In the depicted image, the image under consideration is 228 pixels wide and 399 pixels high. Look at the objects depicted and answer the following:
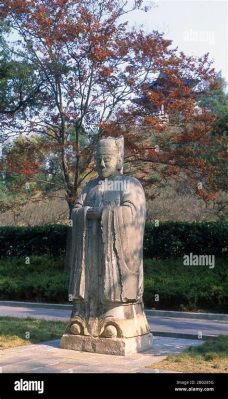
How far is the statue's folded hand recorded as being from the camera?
836cm

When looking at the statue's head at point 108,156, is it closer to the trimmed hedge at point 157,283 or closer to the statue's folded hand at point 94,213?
the statue's folded hand at point 94,213

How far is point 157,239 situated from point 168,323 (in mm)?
6767

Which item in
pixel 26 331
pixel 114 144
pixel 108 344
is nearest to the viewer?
pixel 108 344

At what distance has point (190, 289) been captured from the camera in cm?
1521

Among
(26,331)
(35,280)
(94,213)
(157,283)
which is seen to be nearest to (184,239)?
(157,283)

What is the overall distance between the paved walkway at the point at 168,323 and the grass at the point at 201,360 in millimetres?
1295

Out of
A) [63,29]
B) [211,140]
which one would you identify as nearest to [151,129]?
[211,140]

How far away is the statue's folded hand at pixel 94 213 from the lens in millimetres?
8359

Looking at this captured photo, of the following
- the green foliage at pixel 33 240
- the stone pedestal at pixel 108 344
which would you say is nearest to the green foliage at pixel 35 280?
the green foliage at pixel 33 240

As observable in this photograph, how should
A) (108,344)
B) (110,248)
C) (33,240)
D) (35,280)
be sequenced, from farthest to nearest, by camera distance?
(33,240) < (35,280) < (110,248) < (108,344)

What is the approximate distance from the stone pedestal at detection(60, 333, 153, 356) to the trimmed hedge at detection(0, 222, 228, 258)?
10.2 m

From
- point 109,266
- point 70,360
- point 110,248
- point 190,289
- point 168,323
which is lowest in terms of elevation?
point 70,360

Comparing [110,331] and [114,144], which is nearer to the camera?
[110,331]

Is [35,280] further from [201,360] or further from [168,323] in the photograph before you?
[201,360]
